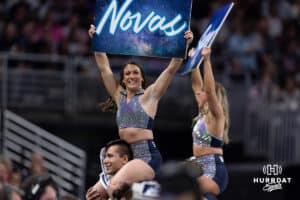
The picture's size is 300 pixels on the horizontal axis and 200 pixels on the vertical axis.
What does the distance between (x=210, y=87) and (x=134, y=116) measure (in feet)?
2.57

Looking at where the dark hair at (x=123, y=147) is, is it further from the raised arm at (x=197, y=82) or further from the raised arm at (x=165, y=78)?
the raised arm at (x=197, y=82)

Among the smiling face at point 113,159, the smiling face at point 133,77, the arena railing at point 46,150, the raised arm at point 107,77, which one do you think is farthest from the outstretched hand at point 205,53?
the arena railing at point 46,150

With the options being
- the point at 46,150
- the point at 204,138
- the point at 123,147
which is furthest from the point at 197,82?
the point at 46,150

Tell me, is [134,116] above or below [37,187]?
above

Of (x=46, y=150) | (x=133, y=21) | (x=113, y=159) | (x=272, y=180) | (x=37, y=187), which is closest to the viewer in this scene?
(x=37, y=187)

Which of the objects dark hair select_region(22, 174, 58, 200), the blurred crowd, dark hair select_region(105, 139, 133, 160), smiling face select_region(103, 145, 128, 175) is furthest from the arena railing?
dark hair select_region(22, 174, 58, 200)

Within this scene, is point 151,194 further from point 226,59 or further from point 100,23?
point 226,59

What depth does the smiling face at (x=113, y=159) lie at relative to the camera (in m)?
8.47

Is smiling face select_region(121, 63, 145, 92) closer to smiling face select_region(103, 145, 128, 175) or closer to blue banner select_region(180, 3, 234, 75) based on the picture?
blue banner select_region(180, 3, 234, 75)

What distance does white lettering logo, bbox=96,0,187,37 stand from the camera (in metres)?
9.23

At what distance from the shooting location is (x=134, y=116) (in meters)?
9.07

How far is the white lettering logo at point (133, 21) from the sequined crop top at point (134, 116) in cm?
65

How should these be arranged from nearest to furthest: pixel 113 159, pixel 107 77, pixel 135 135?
pixel 113 159, pixel 135 135, pixel 107 77

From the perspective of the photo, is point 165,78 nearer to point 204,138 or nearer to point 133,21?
point 133,21
